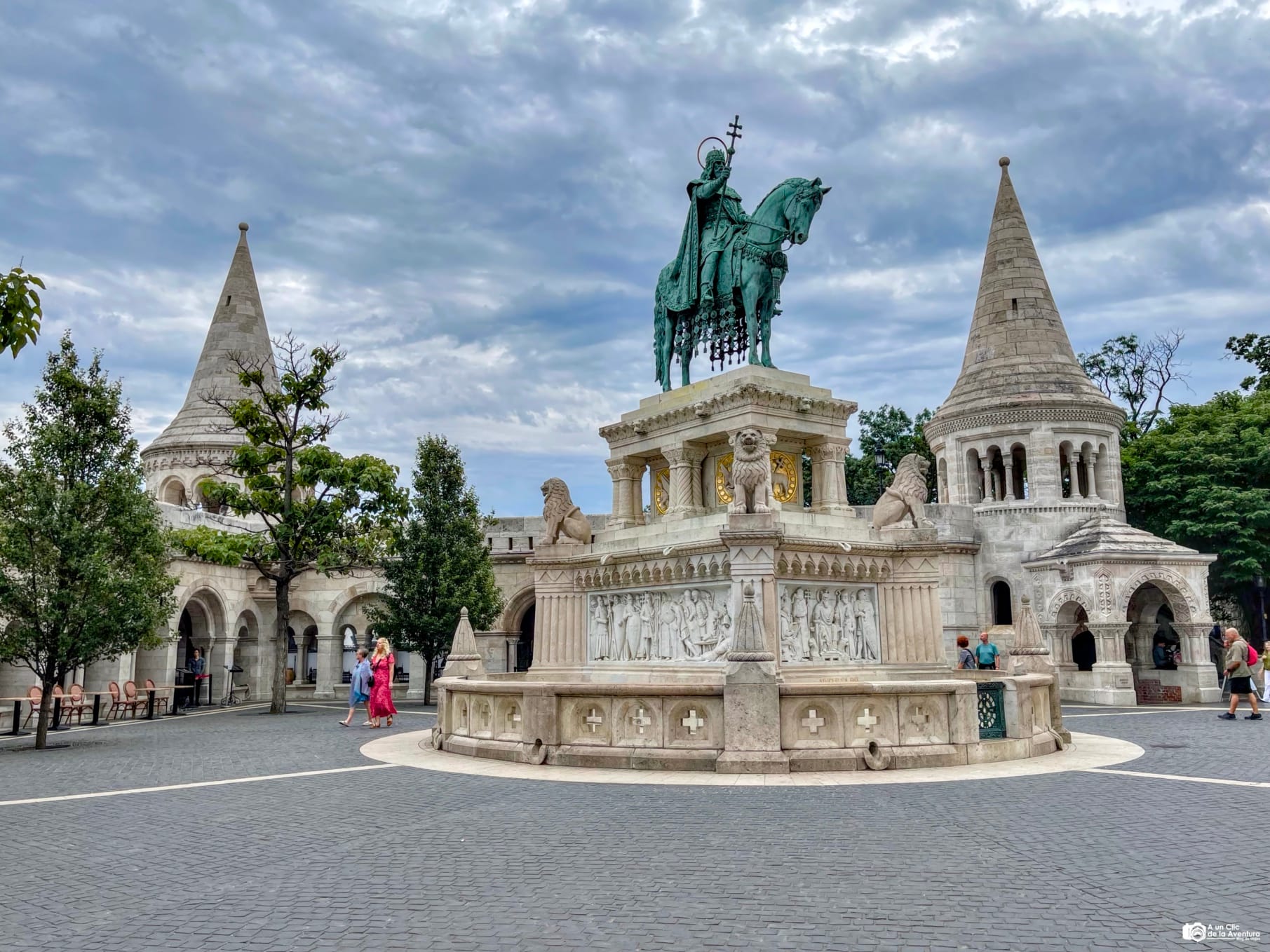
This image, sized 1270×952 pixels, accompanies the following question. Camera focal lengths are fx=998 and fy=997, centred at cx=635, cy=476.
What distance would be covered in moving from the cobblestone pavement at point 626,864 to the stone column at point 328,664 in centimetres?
2096

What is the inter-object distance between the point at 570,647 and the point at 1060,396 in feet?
71.0

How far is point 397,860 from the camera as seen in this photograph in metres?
6.89

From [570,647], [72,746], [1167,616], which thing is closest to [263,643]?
[72,746]

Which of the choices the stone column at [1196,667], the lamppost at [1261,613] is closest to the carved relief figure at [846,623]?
the stone column at [1196,667]

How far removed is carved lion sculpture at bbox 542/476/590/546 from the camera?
1681 centimetres

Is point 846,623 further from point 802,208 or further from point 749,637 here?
point 802,208

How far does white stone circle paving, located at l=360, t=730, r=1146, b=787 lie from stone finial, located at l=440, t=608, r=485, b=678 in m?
2.56

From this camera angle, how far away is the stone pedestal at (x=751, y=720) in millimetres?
10508

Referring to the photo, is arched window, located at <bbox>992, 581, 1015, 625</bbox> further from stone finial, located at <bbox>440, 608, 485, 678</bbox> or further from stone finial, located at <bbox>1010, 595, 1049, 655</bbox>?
stone finial, located at <bbox>440, 608, 485, 678</bbox>

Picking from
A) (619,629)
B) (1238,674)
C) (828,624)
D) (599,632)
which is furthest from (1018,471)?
(619,629)

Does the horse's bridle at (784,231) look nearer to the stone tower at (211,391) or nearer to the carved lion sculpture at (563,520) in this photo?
the carved lion sculpture at (563,520)

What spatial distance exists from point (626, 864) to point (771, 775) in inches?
157

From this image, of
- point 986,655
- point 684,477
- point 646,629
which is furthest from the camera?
point 986,655

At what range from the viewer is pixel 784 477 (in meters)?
15.6
